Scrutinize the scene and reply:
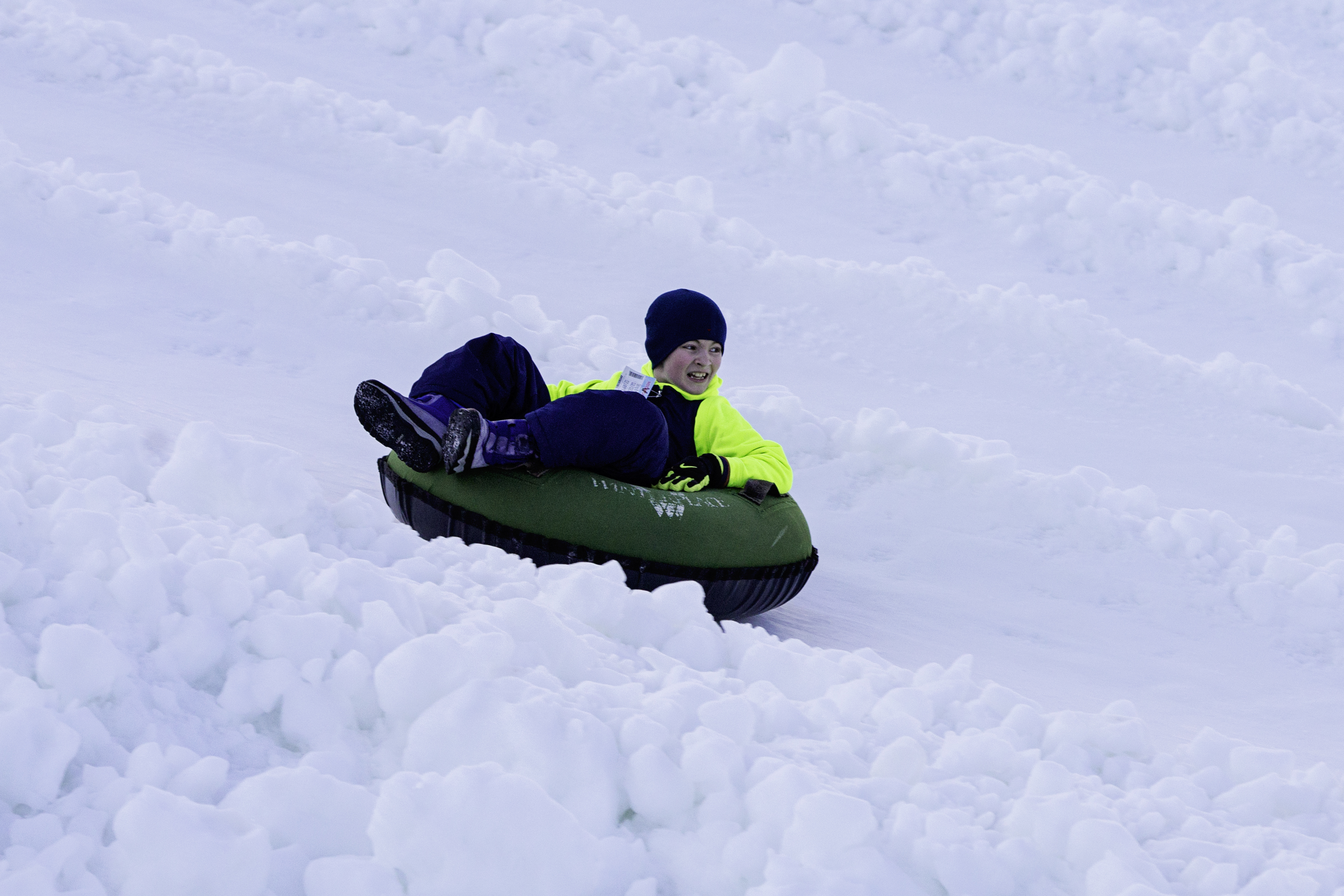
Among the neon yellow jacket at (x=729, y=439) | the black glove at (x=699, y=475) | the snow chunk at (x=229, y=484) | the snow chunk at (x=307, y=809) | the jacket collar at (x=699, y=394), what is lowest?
the snow chunk at (x=307, y=809)

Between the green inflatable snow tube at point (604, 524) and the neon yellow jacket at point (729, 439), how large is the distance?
22 cm

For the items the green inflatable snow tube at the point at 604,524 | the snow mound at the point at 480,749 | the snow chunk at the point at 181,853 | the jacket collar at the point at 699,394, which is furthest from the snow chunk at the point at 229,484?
the jacket collar at the point at 699,394

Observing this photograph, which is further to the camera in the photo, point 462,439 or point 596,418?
point 596,418

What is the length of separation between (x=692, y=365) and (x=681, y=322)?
13 cm

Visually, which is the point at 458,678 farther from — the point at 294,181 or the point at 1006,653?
the point at 294,181

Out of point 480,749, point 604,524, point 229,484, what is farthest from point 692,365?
point 480,749

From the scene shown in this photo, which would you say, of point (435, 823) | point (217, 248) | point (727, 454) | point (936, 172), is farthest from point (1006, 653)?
point (936, 172)

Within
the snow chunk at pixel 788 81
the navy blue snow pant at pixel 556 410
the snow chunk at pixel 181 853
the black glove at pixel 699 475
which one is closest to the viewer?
the snow chunk at pixel 181 853

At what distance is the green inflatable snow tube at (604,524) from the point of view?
10.3 ft

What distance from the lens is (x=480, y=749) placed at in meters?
1.83

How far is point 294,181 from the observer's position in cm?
710

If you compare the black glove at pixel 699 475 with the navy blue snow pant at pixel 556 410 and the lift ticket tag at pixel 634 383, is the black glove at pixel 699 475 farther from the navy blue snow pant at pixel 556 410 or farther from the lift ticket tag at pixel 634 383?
the lift ticket tag at pixel 634 383

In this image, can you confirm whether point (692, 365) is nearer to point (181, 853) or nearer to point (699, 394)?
point (699, 394)

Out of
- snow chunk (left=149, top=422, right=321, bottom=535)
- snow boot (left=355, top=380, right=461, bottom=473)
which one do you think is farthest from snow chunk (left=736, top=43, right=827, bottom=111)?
snow chunk (left=149, top=422, right=321, bottom=535)
